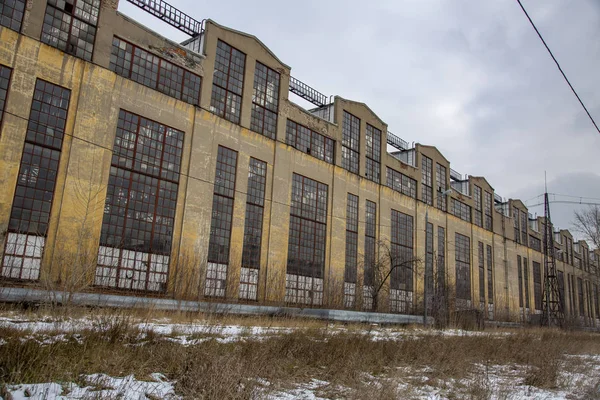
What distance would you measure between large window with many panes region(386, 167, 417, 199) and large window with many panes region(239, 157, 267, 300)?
1398cm

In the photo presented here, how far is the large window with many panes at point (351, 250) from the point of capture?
3297 centimetres

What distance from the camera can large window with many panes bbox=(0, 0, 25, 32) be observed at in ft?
63.8

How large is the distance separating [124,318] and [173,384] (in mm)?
2413

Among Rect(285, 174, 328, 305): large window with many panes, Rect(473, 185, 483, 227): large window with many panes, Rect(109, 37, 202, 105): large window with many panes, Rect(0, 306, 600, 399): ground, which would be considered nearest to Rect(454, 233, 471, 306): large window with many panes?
Rect(473, 185, 483, 227): large window with many panes

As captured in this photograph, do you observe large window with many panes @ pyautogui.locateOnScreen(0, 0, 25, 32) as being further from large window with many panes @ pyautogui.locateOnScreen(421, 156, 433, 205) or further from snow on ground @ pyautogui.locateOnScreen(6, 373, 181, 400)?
large window with many panes @ pyautogui.locateOnScreen(421, 156, 433, 205)

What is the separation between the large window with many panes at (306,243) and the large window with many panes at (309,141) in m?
2.07

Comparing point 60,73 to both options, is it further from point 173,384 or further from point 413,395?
point 413,395

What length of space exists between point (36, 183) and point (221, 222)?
937 cm

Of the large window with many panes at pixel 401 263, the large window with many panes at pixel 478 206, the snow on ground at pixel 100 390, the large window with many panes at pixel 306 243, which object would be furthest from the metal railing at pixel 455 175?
the snow on ground at pixel 100 390

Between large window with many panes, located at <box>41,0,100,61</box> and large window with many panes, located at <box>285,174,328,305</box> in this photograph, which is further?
large window with many panes, located at <box>285,174,328,305</box>

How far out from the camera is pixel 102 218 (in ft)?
69.5

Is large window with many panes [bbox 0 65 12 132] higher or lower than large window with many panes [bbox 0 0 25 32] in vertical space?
lower

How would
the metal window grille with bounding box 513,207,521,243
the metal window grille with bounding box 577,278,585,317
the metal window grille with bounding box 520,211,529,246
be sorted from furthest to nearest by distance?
the metal window grille with bounding box 577,278,585,317 → the metal window grille with bounding box 520,211,529,246 → the metal window grille with bounding box 513,207,521,243

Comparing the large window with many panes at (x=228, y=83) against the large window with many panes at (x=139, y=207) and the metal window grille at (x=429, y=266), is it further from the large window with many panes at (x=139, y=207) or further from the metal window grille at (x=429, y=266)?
the metal window grille at (x=429, y=266)
